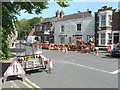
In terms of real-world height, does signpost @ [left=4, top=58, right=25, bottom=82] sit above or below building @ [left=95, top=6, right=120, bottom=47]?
below

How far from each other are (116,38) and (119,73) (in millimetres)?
20461

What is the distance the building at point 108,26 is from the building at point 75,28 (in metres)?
3.33

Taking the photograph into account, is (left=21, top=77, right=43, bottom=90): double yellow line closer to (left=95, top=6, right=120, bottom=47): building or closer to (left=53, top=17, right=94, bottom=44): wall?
(left=95, top=6, right=120, bottom=47): building

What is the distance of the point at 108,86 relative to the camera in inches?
356

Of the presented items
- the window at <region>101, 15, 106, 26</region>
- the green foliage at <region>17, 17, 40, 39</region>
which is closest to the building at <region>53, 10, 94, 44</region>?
the window at <region>101, 15, 106, 26</region>

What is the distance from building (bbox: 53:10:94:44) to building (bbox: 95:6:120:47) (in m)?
3.33

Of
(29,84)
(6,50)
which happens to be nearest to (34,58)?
(6,50)

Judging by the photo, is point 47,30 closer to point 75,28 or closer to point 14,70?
point 75,28

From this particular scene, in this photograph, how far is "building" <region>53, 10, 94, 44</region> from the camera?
37666mm

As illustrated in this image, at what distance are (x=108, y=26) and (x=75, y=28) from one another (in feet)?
32.3

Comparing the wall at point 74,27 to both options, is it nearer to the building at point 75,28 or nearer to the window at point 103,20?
the building at point 75,28

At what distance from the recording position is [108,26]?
3234cm

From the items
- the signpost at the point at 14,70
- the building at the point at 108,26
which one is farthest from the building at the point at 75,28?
the signpost at the point at 14,70

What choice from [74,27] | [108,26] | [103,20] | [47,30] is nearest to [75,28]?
[74,27]
